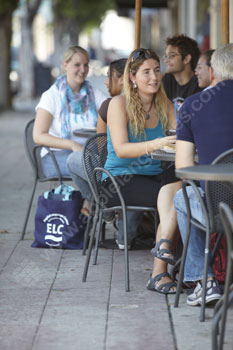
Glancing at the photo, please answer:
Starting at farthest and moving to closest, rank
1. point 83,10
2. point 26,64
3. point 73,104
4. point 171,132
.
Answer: point 83,10 → point 26,64 → point 73,104 → point 171,132

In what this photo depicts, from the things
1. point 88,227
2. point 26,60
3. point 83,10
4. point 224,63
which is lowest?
point 88,227

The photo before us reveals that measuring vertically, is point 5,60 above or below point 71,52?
below

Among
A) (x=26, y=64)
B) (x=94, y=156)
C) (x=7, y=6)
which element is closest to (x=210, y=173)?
(x=94, y=156)

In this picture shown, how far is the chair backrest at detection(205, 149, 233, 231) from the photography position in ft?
12.9

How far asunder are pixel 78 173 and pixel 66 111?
803 millimetres

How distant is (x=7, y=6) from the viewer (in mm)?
21172

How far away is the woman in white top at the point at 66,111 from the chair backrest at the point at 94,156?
2.53ft

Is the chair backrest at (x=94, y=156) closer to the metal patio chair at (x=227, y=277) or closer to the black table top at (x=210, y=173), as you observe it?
the black table top at (x=210, y=173)

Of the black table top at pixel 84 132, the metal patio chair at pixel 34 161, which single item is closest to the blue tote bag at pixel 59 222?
the metal patio chair at pixel 34 161

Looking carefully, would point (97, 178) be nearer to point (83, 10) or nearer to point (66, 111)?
point (66, 111)

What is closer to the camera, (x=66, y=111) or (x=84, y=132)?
(x=84, y=132)

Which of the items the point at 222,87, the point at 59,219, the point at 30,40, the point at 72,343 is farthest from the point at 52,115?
the point at 30,40

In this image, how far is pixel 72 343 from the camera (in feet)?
12.4

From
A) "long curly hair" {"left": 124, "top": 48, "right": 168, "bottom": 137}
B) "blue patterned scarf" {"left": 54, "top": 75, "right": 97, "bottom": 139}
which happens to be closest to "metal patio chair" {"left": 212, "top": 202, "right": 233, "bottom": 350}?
"long curly hair" {"left": 124, "top": 48, "right": 168, "bottom": 137}
